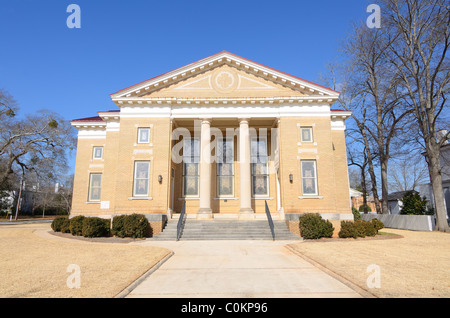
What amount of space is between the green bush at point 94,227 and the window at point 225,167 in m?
8.81

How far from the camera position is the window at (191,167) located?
2219 cm

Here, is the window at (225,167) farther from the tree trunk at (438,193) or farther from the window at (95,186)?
the tree trunk at (438,193)

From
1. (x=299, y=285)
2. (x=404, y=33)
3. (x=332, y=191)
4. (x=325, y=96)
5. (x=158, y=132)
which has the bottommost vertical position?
(x=299, y=285)

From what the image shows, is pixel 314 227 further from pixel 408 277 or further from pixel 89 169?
pixel 89 169

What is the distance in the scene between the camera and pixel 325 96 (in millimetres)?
19594

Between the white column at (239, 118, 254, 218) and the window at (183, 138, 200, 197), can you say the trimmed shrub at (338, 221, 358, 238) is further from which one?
the window at (183, 138, 200, 197)

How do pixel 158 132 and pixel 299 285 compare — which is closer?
pixel 299 285

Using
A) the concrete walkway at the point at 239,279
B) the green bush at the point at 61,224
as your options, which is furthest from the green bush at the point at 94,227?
the concrete walkway at the point at 239,279

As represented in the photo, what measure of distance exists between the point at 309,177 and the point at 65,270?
50.0 ft

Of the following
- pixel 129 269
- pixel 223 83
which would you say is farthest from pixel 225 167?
pixel 129 269

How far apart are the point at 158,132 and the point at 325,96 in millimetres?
11768

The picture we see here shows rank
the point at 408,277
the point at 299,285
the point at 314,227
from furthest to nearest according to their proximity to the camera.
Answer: the point at 314,227
the point at 408,277
the point at 299,285

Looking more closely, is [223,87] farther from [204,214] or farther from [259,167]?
[204,214]
